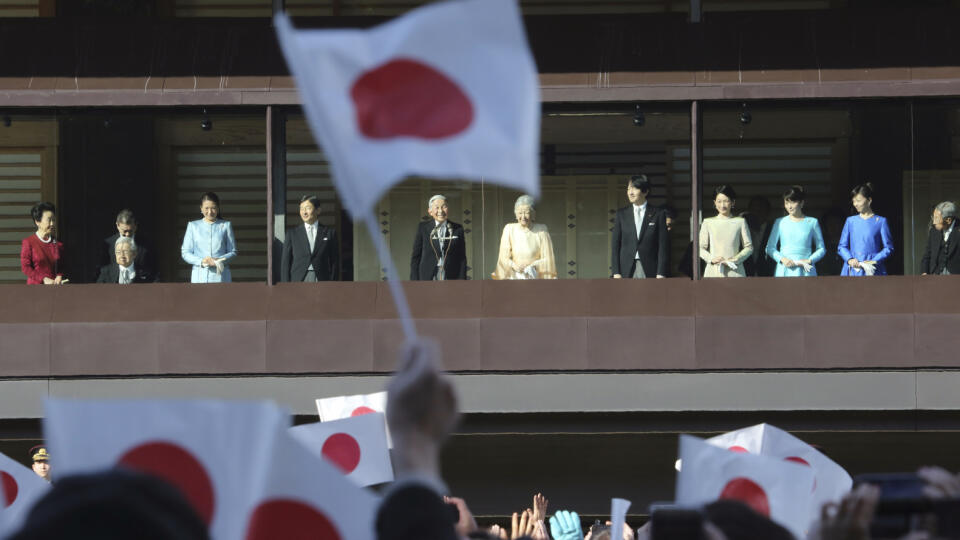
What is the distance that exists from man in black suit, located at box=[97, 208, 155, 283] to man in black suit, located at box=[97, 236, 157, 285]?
2 centimetres

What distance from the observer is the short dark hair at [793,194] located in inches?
588

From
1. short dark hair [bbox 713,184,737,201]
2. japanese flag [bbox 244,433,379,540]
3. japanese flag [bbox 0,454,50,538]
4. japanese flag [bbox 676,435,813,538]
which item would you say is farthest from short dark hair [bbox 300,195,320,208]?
japanese flag [bbox 244,433,379,540]

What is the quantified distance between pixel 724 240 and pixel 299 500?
1233 centimetres

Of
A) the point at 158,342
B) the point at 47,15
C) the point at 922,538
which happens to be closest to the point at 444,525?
the point at 922,538

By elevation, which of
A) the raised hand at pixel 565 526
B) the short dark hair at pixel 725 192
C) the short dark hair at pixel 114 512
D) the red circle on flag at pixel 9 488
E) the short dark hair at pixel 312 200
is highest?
the short dark hair at pixel 725 192

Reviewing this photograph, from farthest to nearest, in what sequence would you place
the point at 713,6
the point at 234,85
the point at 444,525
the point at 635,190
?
the point at 713,6
the point at 234,85
the point at 635,190
the point at 444,525

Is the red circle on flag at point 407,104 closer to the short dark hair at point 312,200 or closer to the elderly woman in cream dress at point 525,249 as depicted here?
the elderly woman in cream dress at point 525,249

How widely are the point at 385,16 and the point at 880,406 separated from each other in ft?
24.0

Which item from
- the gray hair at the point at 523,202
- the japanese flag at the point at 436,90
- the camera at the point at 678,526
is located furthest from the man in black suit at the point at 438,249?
the camera at the point at 678,526

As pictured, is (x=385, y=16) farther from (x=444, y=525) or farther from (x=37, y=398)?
(x=444, y=525)

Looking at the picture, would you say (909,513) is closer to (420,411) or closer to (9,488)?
(420,411)

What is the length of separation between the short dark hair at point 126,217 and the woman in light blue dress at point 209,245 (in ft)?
1.90

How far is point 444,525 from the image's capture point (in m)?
2.87

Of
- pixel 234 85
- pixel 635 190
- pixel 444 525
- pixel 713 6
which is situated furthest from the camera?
pixel 713 6
